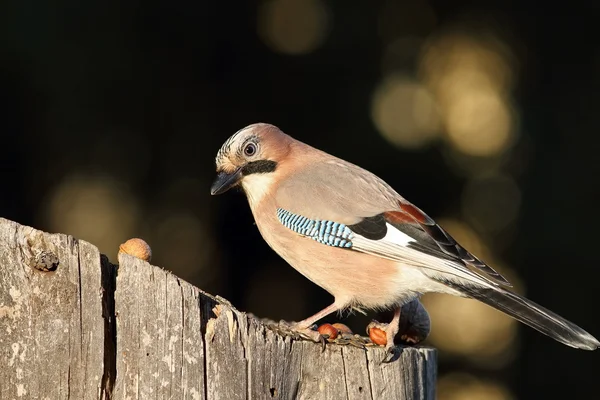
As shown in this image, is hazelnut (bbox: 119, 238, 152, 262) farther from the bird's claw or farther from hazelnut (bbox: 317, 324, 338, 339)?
the bird's claw

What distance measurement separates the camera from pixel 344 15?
6891 millimetres

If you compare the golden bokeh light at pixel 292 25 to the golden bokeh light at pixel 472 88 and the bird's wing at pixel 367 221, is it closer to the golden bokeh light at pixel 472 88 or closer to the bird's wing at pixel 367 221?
the golden bokeh light at pixel 472 88

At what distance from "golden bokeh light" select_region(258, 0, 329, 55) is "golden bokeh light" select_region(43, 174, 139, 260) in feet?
5.52

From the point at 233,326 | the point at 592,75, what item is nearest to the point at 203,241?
the point at 592,75

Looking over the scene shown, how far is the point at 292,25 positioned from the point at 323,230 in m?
3.63

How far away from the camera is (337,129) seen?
678cm

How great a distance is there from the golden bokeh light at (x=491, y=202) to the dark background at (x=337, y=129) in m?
0.01

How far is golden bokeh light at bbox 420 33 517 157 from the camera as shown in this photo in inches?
270

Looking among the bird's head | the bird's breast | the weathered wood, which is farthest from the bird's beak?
the weathered wood

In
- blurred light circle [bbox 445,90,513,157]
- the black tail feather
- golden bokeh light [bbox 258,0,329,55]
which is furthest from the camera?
golden bokeh light [bbox 258,0,329,55]

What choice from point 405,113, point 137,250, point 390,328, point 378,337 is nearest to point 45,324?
point 137,250

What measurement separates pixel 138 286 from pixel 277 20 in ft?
16.0

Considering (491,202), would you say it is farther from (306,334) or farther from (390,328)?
(306,334)

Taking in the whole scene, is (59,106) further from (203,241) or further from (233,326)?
(233,326)
